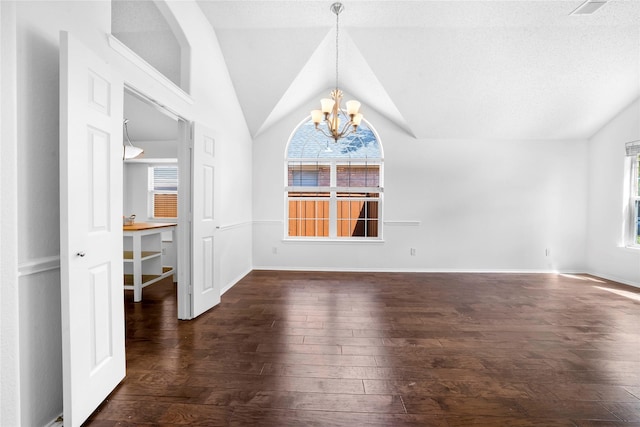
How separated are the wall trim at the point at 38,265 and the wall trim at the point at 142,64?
140 cm

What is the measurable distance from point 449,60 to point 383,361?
3718 millimetres

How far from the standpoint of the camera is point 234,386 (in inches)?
77.4

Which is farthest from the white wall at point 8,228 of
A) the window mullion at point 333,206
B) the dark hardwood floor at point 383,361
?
the window mullion at point 333,206

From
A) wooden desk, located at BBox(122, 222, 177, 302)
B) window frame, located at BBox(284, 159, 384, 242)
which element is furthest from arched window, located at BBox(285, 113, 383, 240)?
wooden desk, located at BBox(122, 222, 177, 302)

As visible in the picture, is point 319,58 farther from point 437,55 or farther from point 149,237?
point 149,237

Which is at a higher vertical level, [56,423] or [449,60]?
[449,60]

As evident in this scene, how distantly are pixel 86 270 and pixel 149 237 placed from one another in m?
2.85

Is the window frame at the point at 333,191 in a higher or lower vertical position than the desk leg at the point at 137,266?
higher

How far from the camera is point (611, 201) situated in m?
4.87

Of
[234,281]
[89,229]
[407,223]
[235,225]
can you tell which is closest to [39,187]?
[89,229]

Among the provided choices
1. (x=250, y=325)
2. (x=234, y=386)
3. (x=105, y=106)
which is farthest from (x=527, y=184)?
(x=105, y=106)

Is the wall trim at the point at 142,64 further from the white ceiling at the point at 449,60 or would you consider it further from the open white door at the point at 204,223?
the white ceiling at the point at 449,60

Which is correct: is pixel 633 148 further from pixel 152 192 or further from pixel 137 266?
pixel 152 192

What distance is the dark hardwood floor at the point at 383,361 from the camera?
1732 mm
